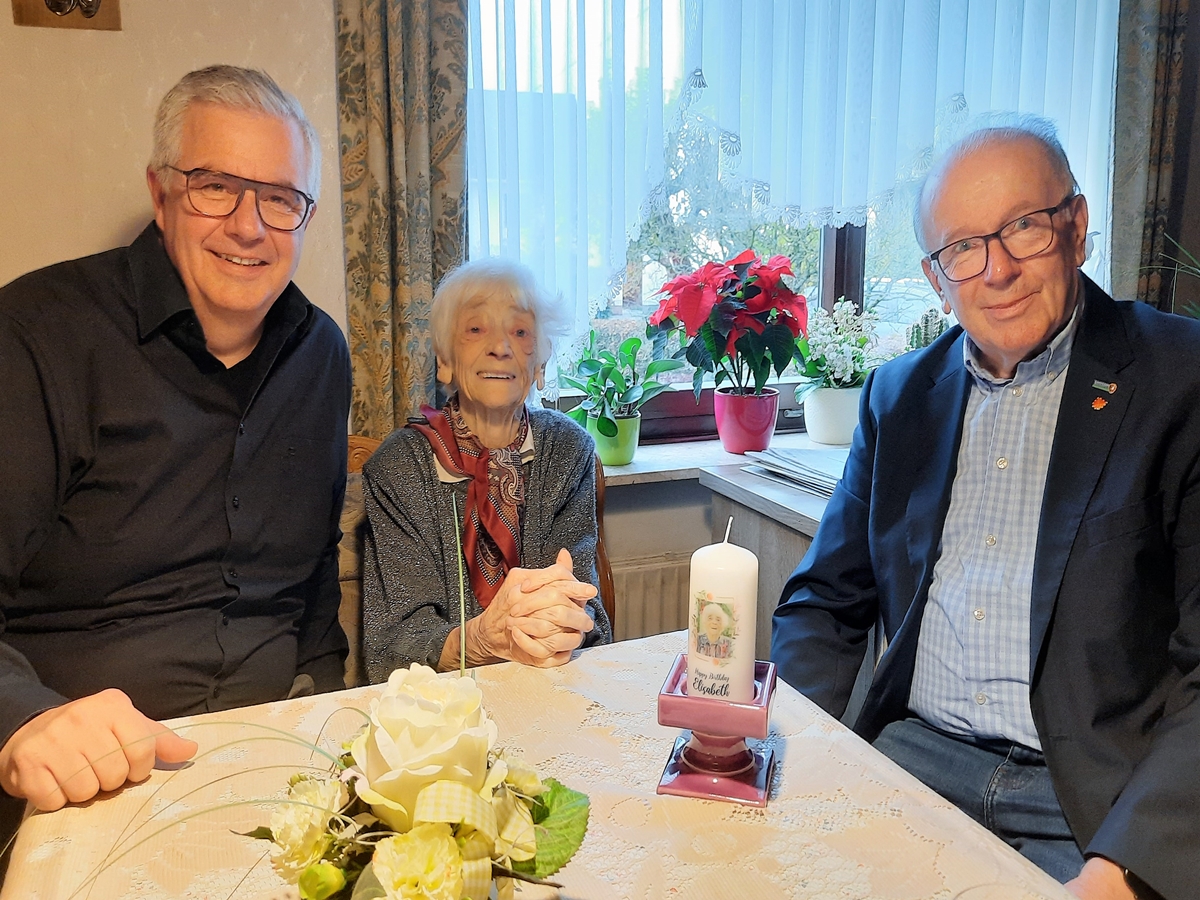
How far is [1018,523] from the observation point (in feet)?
4.83

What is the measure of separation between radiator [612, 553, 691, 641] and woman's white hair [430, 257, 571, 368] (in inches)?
33.7

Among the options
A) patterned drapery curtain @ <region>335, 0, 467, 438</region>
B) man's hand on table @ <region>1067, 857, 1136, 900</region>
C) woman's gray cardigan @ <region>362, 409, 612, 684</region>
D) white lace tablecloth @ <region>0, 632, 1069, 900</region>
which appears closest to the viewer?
white lace tablecloth @ <region>0, 632, 1069, 900</region>

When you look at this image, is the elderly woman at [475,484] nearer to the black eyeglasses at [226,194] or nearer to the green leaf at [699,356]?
the black eyeglasses at [226,194]

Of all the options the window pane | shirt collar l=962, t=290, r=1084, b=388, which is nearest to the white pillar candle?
shirt collar l=962, t=290, r=1084, b=388

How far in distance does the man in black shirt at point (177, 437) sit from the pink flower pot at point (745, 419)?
3.81ft

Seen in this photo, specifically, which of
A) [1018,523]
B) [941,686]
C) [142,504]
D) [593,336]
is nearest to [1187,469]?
[1018,523]

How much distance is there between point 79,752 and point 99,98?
4.44ft

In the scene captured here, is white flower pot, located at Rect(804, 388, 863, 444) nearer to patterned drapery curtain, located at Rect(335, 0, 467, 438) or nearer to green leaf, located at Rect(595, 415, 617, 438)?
green leaf, located at Rect(595, 415, 617, 438)

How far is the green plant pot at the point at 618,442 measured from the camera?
237cm

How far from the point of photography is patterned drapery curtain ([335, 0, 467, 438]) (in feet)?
6.55

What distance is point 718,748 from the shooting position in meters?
1.03

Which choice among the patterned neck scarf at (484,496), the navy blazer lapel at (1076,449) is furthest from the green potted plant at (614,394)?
the navy blazer lapel at (1076,449)

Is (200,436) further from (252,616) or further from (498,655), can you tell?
(498,655)

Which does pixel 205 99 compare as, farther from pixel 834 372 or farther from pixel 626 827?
pixel 834 372
